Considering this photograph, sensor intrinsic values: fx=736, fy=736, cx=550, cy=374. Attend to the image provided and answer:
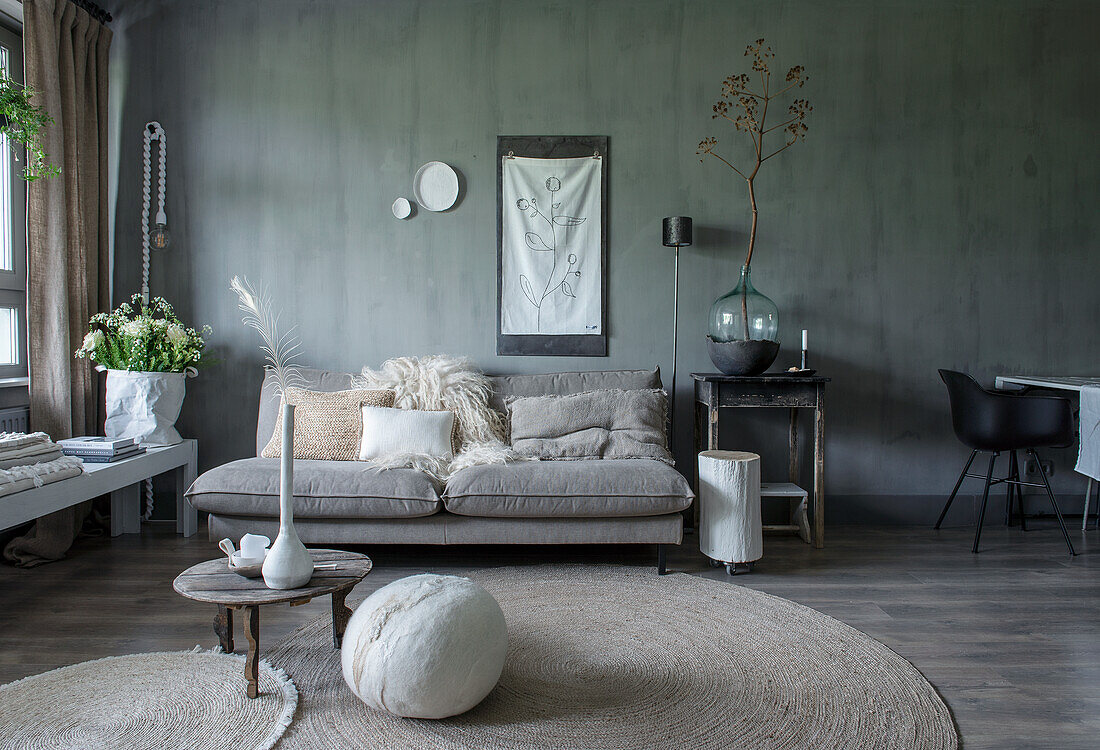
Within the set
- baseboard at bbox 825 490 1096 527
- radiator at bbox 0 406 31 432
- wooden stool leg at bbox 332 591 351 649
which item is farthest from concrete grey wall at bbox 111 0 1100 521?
wooden stool leg at bbox 332 591 351 649

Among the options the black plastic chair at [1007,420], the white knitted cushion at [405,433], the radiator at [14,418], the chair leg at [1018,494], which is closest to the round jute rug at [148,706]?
the white knitted cushion at [405,433]

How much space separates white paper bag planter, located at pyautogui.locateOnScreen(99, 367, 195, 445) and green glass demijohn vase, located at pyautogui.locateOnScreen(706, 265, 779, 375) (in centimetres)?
260

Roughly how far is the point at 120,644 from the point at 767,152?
3.53 meters

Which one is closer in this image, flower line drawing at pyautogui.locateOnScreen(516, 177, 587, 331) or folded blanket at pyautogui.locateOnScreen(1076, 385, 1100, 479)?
folded blanket at pyautogui.locateOnScreen(1076, 385, 1100, 479)

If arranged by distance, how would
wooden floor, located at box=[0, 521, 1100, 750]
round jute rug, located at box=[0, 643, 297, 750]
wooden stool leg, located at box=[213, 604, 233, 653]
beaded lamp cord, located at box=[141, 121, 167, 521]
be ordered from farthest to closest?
beaded lamp cord, located at box=[141, 121, 167, 521], wooden stool leg, located at box=[213, 604, 233, 653], wooden floor, located at box=[0, 521, 1100, 750], round jute rug, located at box=[0, 643, 297, 750]

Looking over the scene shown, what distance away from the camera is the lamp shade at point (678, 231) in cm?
363

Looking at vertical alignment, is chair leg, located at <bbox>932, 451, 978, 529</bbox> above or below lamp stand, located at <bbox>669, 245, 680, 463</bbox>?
below

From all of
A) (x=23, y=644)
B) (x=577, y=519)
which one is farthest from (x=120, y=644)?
(x=577, y=519)

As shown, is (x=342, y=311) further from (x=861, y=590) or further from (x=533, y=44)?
(x=861, y=590)

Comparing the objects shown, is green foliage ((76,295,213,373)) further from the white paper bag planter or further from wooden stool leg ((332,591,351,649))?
wooden stool leg ((332,591,351,649))

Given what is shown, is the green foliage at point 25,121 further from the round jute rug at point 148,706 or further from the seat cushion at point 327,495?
the round jute rug at point 148,706

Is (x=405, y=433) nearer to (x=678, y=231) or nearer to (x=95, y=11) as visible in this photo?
(x=678, y=231)

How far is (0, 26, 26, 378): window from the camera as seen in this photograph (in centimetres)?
347

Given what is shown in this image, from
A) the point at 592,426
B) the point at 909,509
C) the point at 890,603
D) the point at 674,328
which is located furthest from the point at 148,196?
the point at 909,509
